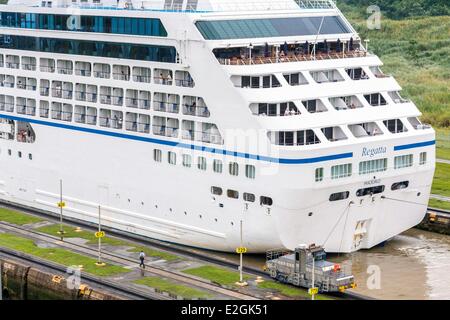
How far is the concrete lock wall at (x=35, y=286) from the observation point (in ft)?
143

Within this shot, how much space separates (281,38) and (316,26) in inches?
96.3

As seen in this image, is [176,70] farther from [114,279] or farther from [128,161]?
[114,279]

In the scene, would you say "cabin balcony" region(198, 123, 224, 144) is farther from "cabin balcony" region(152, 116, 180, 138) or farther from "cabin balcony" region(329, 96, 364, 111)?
"cabin balcony" region(329, 96, 364, 111)

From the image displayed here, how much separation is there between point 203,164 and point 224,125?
2.17 m

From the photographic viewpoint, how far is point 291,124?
148ft

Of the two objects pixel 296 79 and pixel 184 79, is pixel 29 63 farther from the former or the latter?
pixel 296 79

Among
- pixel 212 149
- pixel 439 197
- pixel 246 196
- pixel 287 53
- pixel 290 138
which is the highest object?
pixel 287 53

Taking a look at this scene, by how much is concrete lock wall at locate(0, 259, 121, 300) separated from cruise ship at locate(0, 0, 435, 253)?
680 centimetres

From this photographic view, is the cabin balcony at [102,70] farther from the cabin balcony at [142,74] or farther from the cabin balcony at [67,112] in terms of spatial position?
the cabin balcony at [67,112]

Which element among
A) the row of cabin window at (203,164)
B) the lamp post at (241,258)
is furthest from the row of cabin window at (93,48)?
the lamp post at (241,258)

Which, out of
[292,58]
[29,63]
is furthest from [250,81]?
[29,63]

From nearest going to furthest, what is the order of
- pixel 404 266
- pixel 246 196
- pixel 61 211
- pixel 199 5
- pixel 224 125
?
pixel 246 196 → pixel 224 125 → pixel 404 266 → pixel 199 5 → pixel 61 211

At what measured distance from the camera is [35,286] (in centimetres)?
4575
